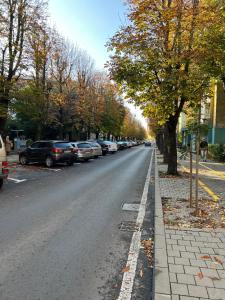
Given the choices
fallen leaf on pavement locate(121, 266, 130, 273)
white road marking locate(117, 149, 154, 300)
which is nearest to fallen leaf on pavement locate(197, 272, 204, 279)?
white road marking locate(117, 149, 154, 300)

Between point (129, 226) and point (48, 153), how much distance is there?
13.5 m

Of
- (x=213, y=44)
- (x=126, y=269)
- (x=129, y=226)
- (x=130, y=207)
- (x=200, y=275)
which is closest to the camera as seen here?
(x=200, y=275)

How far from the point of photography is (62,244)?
5438mm

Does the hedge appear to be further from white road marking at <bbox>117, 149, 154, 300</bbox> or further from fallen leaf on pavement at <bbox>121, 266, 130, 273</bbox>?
fallen leaf on pavement at <bbox>121, 266, 130, 273</bbox>

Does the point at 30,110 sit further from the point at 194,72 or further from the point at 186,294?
the point at 186,294

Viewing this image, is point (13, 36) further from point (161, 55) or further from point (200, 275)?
point (200, 275)

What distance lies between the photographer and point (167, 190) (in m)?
10.9

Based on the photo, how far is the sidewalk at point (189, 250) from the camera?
12.2ft

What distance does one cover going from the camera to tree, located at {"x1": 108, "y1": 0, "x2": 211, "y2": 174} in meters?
12.7

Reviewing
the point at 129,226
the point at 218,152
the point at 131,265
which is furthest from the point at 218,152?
the point at 131,265

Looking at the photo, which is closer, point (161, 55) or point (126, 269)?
point (126, 269)

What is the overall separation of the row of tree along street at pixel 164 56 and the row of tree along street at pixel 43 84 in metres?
2.66

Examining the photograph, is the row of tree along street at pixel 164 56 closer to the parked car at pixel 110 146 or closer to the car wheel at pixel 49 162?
the car wheel at pixel 49 162

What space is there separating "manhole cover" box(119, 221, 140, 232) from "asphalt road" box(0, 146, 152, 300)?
0.12m
